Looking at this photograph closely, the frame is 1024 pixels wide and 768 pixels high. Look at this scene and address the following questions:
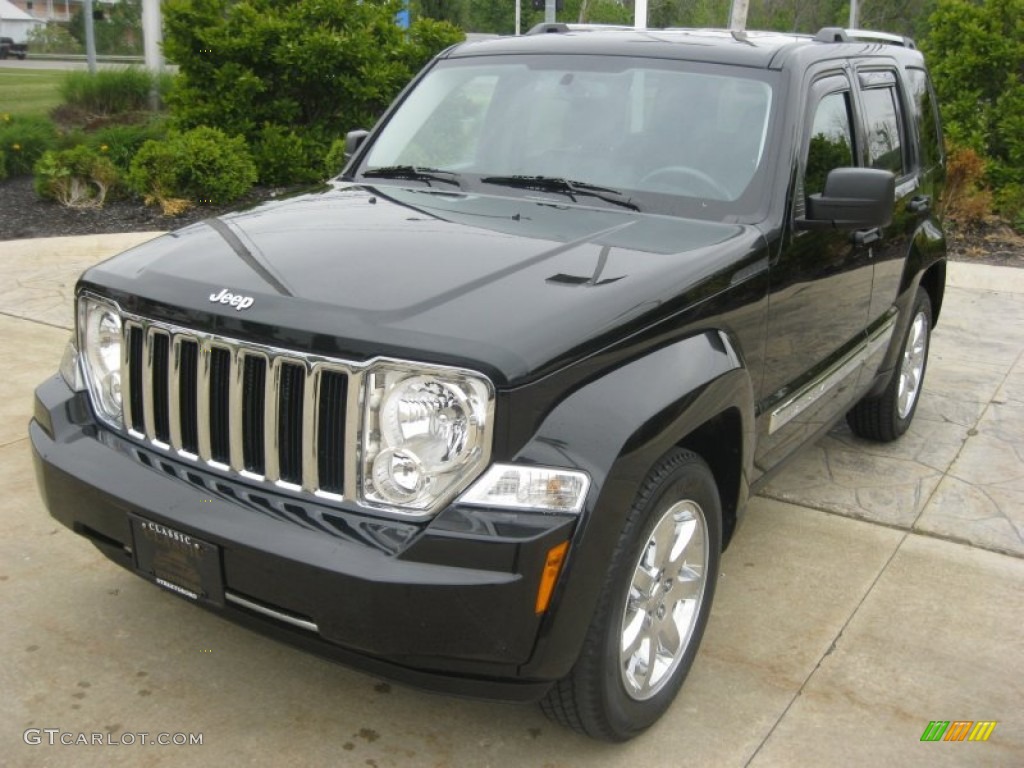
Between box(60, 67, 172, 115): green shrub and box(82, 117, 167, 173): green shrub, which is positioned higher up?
box(60, 67, 172, 115): green shrub

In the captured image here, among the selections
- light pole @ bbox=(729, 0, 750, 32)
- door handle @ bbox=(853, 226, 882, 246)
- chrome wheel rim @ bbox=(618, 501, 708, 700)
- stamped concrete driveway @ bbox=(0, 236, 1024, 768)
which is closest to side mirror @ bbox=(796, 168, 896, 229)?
door handle @ bbox=(853, 226, 882, 246)

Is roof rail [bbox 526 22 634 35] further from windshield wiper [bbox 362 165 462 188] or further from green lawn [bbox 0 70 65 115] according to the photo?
green lawn [bbox 0 70 65 115]

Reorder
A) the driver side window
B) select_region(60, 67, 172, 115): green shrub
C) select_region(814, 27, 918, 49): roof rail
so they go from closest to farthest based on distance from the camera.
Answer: the driver side window
select_region(814, 27, 918, 49): roof rail
select_region(60, 67, 172, 115): green shrub

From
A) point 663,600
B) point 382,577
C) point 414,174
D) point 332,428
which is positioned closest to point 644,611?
point 663,600

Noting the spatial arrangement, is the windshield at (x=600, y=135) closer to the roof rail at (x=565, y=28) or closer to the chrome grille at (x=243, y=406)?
the roof rail at (x=565, y=28)

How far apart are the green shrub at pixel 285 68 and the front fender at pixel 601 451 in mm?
8567

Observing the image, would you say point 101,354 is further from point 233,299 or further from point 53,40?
point 53,40

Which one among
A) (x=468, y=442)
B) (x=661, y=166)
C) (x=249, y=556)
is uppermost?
(x=661, y=166)

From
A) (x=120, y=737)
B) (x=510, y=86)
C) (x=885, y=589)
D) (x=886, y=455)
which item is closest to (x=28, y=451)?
(x=120, y=737)

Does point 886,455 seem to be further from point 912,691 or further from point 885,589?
point 912,691

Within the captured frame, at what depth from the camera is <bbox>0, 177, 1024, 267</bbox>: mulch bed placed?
31.7 feet

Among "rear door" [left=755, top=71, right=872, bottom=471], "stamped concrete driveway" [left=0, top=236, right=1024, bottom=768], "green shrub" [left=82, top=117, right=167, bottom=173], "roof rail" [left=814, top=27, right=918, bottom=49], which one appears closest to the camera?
"stamped concrete driveway" [left=0, top=236, right=1024, bottom=768]

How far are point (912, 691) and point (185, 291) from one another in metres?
2.44

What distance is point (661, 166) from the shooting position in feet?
12.2
